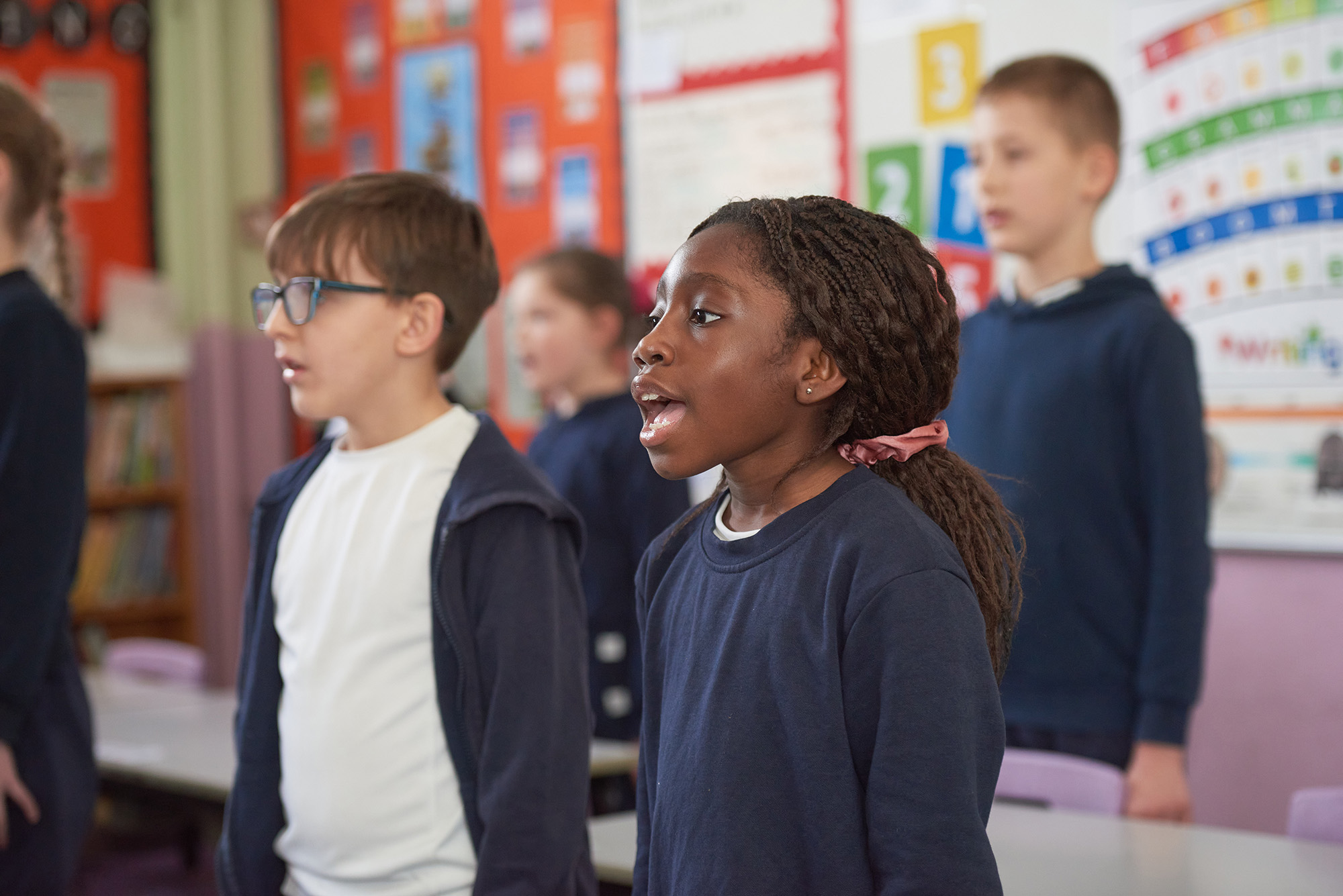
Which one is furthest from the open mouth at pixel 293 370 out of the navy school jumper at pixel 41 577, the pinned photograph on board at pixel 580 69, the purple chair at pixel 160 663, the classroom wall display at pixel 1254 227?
the pinned photograph on board at pixel 580 69

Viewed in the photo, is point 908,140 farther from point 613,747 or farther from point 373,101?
point 373,101

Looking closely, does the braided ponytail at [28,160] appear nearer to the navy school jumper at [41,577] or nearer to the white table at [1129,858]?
the navy school jumper at [41,577]

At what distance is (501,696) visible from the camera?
1.32 m

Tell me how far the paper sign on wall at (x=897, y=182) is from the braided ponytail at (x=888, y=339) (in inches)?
87.0

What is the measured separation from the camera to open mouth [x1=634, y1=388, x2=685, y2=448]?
1021 mm

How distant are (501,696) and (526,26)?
321 centimetres

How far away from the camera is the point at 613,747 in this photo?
235 centimetres

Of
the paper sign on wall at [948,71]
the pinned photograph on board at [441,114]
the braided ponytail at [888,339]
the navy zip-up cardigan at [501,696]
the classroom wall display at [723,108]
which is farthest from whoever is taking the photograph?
the pinned photograph on board at [441,114]

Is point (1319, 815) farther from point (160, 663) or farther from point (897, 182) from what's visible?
point (160, 663)

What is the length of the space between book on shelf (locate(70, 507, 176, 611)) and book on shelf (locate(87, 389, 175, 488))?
131 mm

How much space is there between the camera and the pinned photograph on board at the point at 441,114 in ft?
14.0

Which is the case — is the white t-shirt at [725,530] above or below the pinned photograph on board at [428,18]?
below

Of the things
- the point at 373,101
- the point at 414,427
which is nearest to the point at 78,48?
the point at 373,101

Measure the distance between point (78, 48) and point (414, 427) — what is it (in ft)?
13.2
